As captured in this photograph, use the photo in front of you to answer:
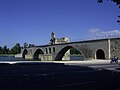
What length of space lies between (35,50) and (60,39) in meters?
15.5

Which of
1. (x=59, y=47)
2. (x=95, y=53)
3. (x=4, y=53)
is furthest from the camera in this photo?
(x=4, y=53)

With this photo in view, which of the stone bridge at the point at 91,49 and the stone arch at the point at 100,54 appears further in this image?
the stone arch at the point at 100,54

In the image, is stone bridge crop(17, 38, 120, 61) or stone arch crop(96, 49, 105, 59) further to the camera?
stone arch crop(96, 49, 105, 59)

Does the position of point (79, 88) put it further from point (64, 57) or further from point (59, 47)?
point (64, 57)

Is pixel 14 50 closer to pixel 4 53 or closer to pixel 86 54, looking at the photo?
pixel 4 53

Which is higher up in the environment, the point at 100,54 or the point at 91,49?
the point at 91,49

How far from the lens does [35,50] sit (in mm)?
126938

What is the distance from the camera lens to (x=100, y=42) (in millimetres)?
75000

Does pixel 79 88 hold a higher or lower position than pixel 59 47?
lower

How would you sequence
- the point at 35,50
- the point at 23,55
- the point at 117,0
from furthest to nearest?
the point at 23,55
the point at 35,50
the point at 117,0

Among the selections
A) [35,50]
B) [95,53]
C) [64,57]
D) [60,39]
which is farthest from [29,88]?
[35,50]

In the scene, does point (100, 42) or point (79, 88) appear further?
point (100, 42)

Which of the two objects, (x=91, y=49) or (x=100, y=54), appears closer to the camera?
(x=91, y=49)

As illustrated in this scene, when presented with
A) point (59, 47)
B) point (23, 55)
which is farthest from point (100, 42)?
point (23, 55)
